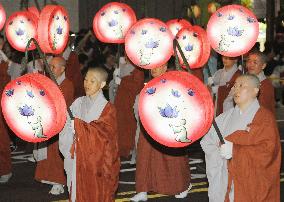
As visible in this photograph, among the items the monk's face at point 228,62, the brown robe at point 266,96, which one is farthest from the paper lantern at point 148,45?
the monk's face at point 228,62

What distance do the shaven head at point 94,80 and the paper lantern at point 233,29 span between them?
211 centimetres

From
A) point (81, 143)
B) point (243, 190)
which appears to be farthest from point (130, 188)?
point (243, 190)

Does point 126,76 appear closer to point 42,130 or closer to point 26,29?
point 26,29

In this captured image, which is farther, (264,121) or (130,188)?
(130,188)

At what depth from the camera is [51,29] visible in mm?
9273

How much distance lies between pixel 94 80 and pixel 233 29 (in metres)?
2.26

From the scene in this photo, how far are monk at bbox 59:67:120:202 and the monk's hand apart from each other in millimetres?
1426

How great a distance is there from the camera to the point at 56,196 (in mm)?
9461

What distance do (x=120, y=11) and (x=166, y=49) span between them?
1.58m

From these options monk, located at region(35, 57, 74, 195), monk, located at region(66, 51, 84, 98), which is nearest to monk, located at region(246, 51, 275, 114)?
monk, located at region(35, 57, 74, 195)

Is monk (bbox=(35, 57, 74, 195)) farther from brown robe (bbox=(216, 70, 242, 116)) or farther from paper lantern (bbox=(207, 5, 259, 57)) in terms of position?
brown robe (bbox=(216, 70, 242, 116))

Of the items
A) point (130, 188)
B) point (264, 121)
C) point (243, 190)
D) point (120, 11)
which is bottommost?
point (130, 188)

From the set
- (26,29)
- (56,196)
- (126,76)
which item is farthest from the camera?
(126,76)

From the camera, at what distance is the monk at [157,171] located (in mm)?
9312
